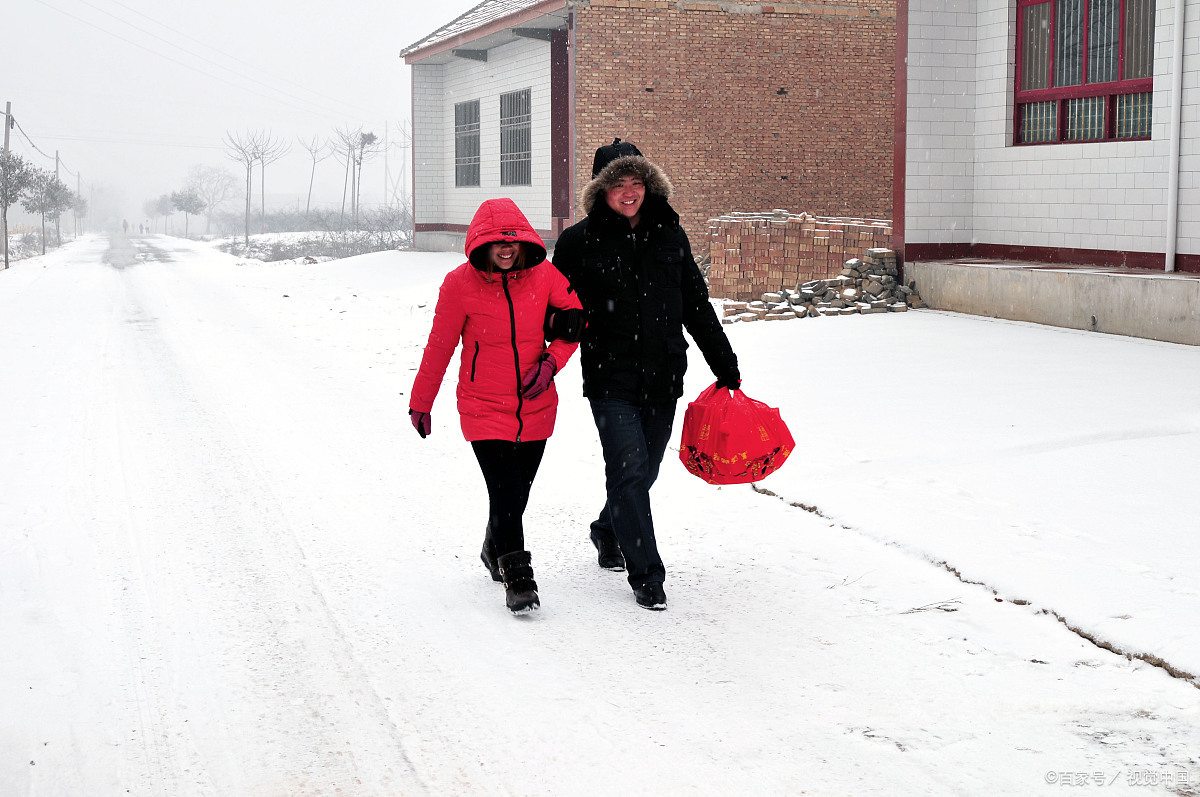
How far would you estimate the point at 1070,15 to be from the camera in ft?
43.5

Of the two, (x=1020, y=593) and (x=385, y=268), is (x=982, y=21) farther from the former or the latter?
(x=385, y=268)

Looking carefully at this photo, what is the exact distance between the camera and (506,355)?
4.72 metres

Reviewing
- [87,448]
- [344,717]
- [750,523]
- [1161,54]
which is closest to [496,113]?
[1161,54]

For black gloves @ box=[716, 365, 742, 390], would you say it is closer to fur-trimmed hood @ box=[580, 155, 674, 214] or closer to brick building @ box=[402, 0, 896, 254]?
fur-trimmed hood @ box=[580, 155, 674, 214]

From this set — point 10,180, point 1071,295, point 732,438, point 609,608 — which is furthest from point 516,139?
point 10,180

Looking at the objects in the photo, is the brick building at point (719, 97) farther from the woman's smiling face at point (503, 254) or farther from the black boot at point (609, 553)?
the woman's smiling face at point (503, 254)

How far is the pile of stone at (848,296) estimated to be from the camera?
46.3 feet

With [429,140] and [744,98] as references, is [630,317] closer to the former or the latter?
[744,98]

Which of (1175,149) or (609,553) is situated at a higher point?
(1175,149)

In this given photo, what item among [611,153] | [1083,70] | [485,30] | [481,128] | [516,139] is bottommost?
[611,153]

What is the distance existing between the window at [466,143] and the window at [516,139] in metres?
1.93

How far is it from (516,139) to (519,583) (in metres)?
21.2

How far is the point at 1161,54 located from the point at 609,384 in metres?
9.91

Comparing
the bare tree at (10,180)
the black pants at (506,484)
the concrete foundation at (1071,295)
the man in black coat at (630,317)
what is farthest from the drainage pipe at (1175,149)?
the bare tree at (10,180)
